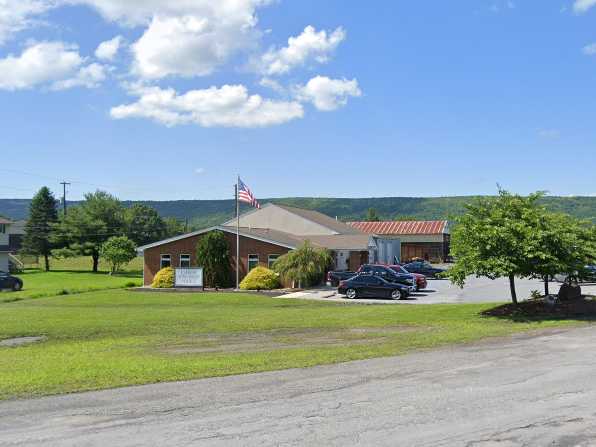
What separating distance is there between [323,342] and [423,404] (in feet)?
25.6

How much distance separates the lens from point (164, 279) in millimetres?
43188

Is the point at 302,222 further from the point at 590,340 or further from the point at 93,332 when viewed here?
the point at 590,340

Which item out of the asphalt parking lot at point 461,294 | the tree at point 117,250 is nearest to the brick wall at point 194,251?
the asphalt parking lot at point 461,294

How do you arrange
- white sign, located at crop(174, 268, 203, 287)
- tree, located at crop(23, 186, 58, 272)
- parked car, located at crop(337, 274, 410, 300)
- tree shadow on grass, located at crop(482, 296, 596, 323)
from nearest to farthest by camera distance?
tree shadow on grass, located at crop(482, 296, 596, 323), parked car, located at crop(337, 274, 410, 300), white sign, located at crop(174, 268, 203, 287), tree, located at crop(23, 186, 58, 272)

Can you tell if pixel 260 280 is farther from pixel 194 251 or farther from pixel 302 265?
pixel 194 251

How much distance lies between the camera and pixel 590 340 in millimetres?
16484

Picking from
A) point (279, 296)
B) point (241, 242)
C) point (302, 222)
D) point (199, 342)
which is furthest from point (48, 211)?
point (199, 342)

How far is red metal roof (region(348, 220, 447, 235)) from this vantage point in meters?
83.0

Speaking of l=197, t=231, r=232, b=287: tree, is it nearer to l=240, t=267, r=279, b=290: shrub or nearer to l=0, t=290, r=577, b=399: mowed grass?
l=240, t=267, r=279, b=290: shrub

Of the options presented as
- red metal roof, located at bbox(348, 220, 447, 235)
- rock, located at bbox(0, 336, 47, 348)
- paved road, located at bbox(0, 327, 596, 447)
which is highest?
red metal roof, located at bbox(348, 220, 447, 235)

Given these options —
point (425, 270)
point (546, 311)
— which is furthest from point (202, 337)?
point (425, 270)

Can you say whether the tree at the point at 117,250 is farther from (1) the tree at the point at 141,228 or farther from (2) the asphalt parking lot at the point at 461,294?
(2) the asphalt parking lot at the point at 461,294

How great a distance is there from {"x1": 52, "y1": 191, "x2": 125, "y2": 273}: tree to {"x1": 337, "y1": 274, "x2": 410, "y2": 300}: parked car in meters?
47.7

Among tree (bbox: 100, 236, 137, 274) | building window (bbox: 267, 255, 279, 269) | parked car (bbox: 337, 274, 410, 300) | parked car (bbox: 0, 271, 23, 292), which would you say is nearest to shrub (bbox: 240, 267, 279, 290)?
building window (bbox: 267, 255, 279, 269)
